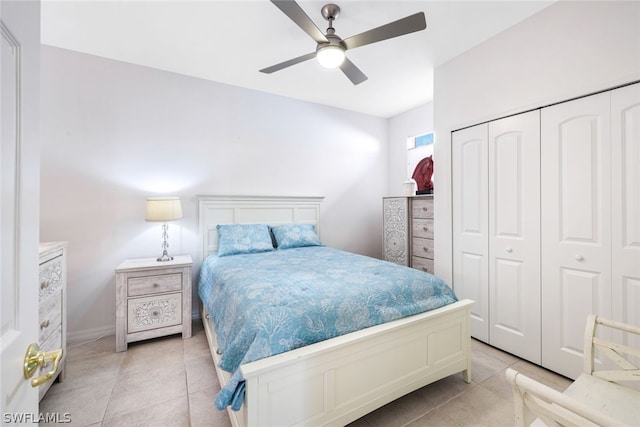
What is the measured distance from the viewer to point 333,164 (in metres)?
4.02

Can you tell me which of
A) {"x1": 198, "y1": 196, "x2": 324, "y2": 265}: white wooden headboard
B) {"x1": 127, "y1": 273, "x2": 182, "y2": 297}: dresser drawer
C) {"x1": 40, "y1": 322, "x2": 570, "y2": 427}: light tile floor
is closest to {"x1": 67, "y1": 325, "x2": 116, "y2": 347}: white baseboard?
{"x1": 40, "y1": 322, "x2": 570, "y2": 427}: light tile floor

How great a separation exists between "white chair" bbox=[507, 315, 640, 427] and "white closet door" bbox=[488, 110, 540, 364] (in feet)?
3.14

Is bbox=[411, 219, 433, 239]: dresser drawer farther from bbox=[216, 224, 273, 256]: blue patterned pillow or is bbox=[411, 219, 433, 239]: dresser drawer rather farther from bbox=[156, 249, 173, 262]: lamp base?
bbox=[156, 249, 173, 262]: lamp base

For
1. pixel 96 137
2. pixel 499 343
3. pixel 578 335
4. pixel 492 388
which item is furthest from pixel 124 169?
pixel 578 335

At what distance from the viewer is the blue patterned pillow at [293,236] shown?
313 centimetres

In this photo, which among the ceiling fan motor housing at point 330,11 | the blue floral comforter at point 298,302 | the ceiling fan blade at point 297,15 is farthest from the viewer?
the ceiling fan motor housing at point 330,11

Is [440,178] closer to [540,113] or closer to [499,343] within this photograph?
[540,113]

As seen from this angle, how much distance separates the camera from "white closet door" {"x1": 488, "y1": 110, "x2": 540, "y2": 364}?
84.8 inches

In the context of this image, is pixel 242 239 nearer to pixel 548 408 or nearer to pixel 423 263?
pixel 423 263

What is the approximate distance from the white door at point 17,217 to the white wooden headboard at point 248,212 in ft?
8.10

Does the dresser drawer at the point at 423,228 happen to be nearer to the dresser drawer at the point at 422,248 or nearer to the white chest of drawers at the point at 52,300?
the dresser drawer at the point at 422,248

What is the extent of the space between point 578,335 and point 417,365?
124 cm

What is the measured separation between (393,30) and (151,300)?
286cm

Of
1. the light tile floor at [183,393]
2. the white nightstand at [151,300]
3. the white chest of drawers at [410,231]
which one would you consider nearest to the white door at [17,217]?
the light tile floor at [183,393]
